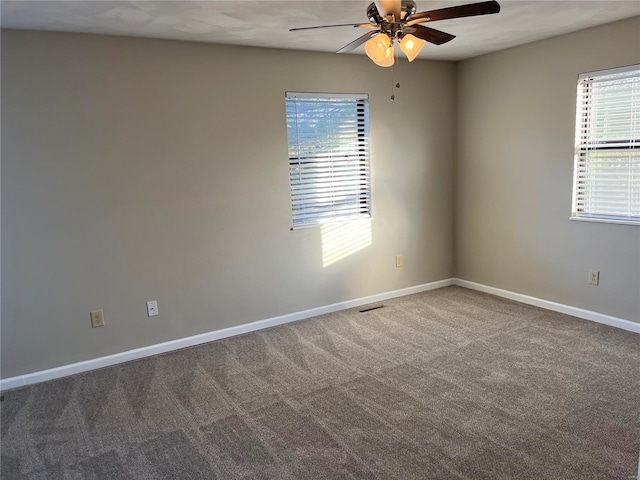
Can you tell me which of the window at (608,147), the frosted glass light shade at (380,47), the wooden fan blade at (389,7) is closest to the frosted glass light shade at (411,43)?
the frosted glass light shade at (380,47)

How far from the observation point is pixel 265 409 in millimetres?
2719

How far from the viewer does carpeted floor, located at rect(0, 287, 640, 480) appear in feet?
7.23

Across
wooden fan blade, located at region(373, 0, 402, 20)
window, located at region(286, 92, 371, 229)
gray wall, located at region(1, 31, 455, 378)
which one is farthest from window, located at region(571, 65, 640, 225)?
wooden fan blade, located at region(373, 0, 402, 20)

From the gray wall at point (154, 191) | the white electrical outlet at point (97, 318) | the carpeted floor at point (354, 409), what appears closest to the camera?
the carpeted floor at point (354, 409)

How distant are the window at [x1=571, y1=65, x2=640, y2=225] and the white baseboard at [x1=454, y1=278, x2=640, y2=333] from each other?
0.80 metres

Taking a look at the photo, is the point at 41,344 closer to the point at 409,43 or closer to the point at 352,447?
the point at 352,447

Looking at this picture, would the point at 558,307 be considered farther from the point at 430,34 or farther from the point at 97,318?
the point at 97,318

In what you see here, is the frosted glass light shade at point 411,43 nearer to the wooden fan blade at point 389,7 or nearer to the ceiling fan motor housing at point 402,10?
the ceiling fan motor housing at point 402,10

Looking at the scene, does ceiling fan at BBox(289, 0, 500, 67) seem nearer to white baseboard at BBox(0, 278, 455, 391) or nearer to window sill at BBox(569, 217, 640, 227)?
window sill at BBox(569, 217, 640, 227)

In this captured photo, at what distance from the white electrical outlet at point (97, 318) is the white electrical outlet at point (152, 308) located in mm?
325

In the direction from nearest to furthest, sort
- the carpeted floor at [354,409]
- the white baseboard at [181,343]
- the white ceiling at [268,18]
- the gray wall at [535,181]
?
1. the carpeted floor at [354,409]
2. the white ceiling at [268,18]
3. the white baseboard at [181,343]
4. the gray wall at [535,181]

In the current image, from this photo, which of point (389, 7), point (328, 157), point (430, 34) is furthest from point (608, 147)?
point (389, 7)

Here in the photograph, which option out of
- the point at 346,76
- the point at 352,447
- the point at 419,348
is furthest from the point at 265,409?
the point at 346,76

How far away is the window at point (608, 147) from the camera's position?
346cm
